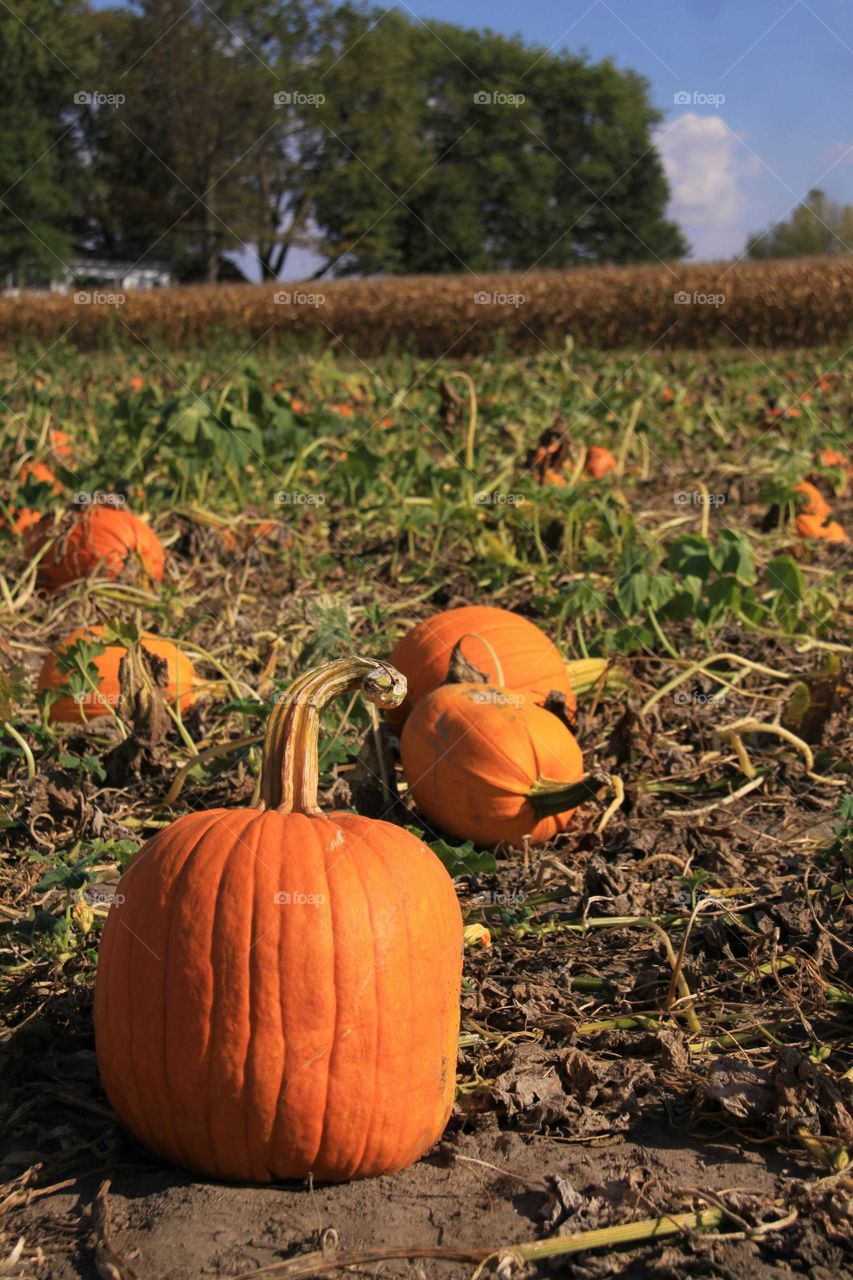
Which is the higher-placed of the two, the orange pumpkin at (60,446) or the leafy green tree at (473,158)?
the leafy green tree at (473,158)

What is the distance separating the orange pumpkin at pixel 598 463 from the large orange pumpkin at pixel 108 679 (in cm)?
351

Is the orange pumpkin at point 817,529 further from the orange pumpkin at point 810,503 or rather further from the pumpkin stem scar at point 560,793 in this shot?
the pumpkin stem scar at point 560,793

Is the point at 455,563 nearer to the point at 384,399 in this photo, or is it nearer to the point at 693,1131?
the point at 384,399

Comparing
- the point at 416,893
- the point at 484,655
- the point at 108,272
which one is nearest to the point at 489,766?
the point at 484,655

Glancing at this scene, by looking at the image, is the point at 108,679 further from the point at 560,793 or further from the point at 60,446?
the point at 60,446

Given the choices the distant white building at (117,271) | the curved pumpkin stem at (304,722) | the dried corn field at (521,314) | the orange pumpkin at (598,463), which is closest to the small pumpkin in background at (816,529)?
the orange pumpkin at (598,463)

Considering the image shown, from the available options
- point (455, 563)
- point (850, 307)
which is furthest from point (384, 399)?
point (850, 307)

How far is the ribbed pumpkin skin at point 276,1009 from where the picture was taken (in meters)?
1.82

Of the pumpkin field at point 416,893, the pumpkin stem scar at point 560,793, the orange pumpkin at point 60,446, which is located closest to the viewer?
the pumpkin field at point 416,893

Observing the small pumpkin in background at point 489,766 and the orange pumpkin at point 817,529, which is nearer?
the small pumpkin in background at point 489,766

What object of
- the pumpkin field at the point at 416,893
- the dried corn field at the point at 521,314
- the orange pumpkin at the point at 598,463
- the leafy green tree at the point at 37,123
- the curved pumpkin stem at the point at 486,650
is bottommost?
the pumpkin field at the point at 416,893

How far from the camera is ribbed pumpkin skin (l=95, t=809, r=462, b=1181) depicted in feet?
5.97

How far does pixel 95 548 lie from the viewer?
4.62m

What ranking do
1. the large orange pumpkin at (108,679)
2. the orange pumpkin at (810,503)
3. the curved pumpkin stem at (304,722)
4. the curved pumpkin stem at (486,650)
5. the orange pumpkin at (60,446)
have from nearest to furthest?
1. the curved pumpkin stem at (304,722)
2. the curved pumpkin stem at (486,650)
3. the large orange pumpkin at (108,679)
4. the orange pumpkin at (810,503)
5. the orange pumpkin at (60,446)
